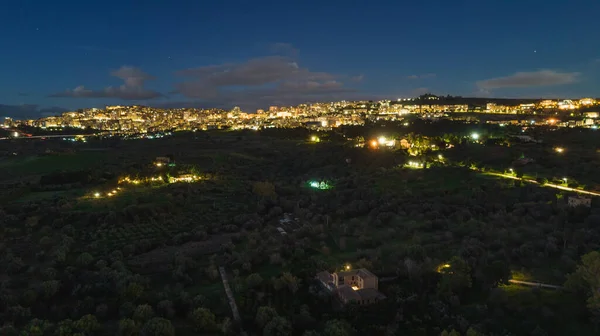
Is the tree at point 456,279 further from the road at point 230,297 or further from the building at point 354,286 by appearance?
the road at point 230,297

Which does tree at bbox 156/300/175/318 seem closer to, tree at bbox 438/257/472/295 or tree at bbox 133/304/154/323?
tree at bbox 133/304/154/323

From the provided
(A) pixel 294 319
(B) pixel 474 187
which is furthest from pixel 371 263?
(B) pixel 474 187

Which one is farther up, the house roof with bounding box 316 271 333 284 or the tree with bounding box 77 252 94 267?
the tree with bounding box 77 252 94 267

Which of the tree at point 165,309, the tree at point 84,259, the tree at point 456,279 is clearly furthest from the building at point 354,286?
the tree at point 84,259

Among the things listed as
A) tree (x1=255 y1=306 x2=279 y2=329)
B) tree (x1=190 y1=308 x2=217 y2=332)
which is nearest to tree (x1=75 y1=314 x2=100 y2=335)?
tree (x1=190 y1=308 x2=217 y2=332)

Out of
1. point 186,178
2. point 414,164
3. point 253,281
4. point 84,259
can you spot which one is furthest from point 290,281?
point 414,164

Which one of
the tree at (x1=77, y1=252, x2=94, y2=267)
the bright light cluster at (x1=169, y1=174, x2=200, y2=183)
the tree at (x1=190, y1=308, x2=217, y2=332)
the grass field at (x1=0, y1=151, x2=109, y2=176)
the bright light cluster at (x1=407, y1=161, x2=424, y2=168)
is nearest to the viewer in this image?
the tree at (x1=190, y1=308, x2=217, y2=332)
